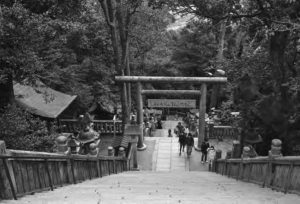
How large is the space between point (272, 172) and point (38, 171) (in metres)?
4.44

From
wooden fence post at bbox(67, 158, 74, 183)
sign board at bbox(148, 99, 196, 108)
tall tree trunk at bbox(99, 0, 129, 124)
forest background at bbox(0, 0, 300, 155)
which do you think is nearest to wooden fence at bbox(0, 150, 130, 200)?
wooden fence post at bbox(67, 158, 74, 183)

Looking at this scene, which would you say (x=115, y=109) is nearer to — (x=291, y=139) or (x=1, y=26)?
(x=1, y=26)

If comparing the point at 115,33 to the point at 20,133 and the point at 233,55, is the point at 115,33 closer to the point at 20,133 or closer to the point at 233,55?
the point at 233,55

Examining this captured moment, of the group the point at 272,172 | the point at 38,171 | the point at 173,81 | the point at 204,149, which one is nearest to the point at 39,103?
the point at 173,81

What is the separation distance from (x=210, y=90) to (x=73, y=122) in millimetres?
17404

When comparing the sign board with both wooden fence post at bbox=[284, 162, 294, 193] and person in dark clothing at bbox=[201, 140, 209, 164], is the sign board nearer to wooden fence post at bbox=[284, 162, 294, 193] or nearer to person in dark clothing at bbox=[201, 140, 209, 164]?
person in dark clothing at bbox=[201, 140, 209, 164]

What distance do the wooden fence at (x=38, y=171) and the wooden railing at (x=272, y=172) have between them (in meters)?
4.04

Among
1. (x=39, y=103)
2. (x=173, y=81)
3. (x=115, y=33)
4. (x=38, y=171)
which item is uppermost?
(x=115, y=33)

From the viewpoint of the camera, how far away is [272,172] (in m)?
7.56

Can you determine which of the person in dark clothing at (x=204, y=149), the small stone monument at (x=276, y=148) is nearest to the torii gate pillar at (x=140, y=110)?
the person in dark clothing at (x=204, y=149)

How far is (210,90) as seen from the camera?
35562 millimetres

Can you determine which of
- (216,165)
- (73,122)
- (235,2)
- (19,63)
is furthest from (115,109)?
(235,2)

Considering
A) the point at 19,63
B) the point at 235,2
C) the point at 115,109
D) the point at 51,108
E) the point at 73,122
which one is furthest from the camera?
the point at 115,109

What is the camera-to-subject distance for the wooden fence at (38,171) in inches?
208
